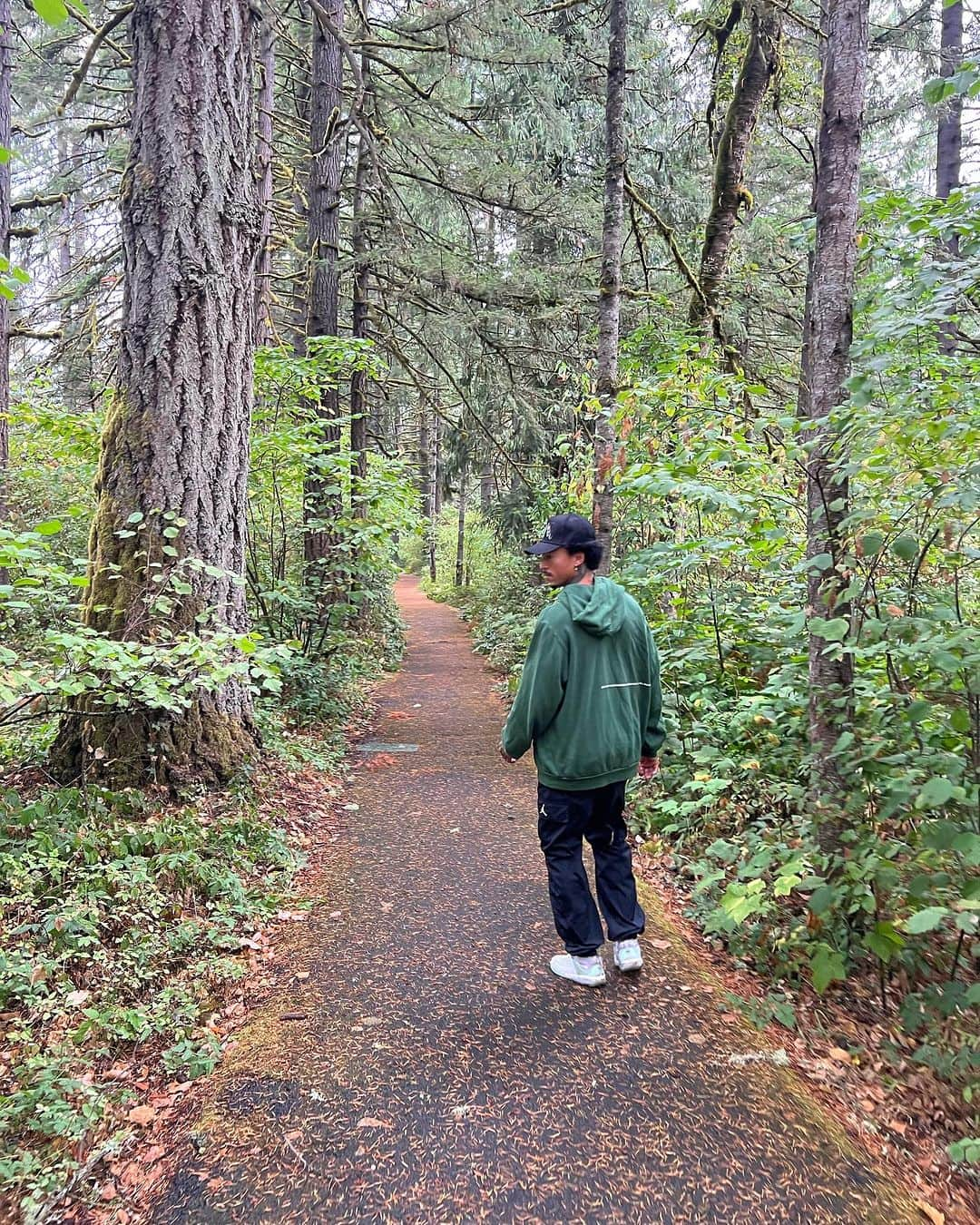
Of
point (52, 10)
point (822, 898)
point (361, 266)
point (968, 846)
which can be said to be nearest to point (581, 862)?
point (822, 898)

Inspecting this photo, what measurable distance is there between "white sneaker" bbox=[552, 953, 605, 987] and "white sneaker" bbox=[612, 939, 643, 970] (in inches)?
3.9

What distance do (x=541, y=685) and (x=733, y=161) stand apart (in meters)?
7.82

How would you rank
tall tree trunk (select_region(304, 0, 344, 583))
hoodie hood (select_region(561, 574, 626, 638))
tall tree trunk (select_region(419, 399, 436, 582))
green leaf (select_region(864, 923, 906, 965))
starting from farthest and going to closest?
tall tree trunk (select_region(419, 399, 436, 582))
tall tree trunk (select_region(304, 0, 344, 583))
hoodie hood (select_region(561, 574, 626, 638))
green leaf (select_region(864, 923, 906, 965))

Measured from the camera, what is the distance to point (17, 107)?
14797 millimetres

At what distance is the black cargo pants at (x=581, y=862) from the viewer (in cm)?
324

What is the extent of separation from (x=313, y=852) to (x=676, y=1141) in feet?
10.1

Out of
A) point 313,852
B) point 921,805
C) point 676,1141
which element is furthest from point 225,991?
point 921,805

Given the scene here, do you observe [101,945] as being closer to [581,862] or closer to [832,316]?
[581,862]

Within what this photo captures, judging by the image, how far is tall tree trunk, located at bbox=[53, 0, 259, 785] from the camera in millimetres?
4512

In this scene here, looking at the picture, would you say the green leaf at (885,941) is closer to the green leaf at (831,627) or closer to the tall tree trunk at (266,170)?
the green leaf at (831,627)

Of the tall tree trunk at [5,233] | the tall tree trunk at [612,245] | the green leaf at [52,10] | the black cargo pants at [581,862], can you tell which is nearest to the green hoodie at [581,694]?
the black cargo pants at [581,862]

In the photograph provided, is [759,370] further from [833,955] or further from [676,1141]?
[676,1141]

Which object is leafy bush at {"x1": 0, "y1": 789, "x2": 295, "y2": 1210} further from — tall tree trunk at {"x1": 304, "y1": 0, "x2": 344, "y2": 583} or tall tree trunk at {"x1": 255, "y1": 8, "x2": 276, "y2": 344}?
tall tree trunk at {"x1": 304, "y1": 0, "x2": 344, "y2": 583}

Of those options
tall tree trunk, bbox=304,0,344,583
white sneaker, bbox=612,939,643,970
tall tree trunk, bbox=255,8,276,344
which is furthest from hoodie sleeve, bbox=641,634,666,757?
tall tree trunk, bbox=304,0,344,583
